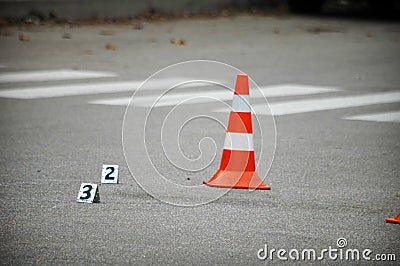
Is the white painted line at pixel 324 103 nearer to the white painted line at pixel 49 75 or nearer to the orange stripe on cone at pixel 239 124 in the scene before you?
the white painted line at pixel 49 75

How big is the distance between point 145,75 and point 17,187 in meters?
6.04

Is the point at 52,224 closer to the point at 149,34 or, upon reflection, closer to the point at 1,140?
the point at 1,140

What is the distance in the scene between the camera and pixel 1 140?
27.1 ft

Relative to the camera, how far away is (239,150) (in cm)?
643

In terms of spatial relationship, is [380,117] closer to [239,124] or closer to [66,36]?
[239,124]

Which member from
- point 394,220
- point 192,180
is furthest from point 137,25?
point 394,220

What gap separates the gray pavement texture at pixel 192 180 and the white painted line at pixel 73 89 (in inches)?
12.0

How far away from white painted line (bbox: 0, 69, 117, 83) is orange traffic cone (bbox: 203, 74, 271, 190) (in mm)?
5735

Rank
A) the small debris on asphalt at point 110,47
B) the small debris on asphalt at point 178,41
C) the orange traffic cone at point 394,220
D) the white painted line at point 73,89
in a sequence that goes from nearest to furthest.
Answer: the orange traffic cone at point 394,220
the white painted line at point 73,89
the small debris on asphalt at point 110,47
the small debris on asphalt at point 178,41

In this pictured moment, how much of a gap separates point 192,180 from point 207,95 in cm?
428

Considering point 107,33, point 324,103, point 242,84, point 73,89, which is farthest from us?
point 107,33

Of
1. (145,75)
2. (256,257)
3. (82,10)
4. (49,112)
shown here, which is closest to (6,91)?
(49,112)

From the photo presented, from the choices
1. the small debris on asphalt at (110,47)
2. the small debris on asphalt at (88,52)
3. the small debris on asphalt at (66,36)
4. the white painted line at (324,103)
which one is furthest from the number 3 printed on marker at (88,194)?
the small debris on asphalt at (66,36)

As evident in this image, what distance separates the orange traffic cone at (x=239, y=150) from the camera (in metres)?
6.42
